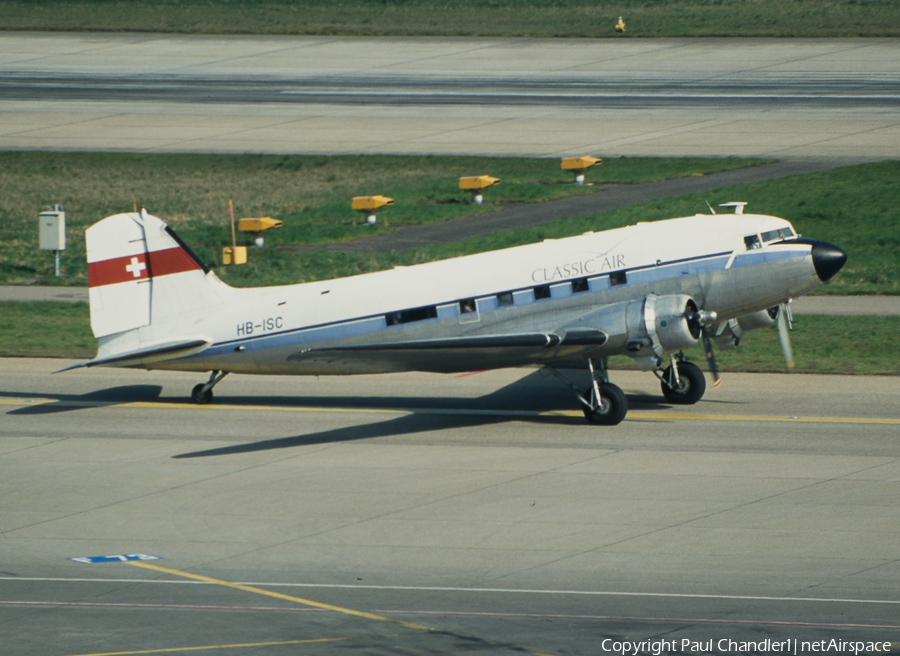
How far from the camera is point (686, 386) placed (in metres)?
28.5

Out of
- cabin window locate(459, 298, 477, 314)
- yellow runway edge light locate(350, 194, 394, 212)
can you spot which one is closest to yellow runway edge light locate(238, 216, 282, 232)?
yellow runway edge light locate(350, 194, 394, 212)

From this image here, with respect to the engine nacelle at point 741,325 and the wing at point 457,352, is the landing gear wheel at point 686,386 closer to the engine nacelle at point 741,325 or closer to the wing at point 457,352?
the engine nacelle at point 741,325

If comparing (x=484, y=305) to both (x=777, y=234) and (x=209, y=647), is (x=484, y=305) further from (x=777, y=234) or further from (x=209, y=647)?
(x=209, y=647)

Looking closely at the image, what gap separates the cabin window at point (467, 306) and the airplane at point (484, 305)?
2 centimetres

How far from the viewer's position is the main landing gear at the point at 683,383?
93.1 ft

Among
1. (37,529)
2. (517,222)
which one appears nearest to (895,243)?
(517,222)

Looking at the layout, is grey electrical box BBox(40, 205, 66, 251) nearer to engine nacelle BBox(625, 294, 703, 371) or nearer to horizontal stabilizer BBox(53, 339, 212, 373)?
horizontal stabilizer BBox(53, 339, 212, 373)

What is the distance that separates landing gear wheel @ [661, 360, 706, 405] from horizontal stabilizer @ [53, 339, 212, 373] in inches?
438

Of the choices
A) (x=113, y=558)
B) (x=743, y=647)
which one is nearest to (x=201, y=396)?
(x=113, y=558)

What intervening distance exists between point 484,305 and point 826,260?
785 centimetres

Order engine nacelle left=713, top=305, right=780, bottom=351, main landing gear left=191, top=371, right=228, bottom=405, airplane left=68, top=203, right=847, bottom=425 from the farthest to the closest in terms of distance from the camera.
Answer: main landing gear left=191, top=371, right=228, bottom=405 < engine nacelle left=713, top=305, right=780, bottom=351 < airplane left=68, top=203, right=847, bottom=425

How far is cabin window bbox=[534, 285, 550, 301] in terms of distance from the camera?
26922 mm

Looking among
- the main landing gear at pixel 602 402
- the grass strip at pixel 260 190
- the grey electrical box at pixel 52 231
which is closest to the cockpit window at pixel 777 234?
the main landing gear at pixel 602 402

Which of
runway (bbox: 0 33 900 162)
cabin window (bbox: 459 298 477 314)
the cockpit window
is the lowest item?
cabin window (bbox: 459 298 477 314)
